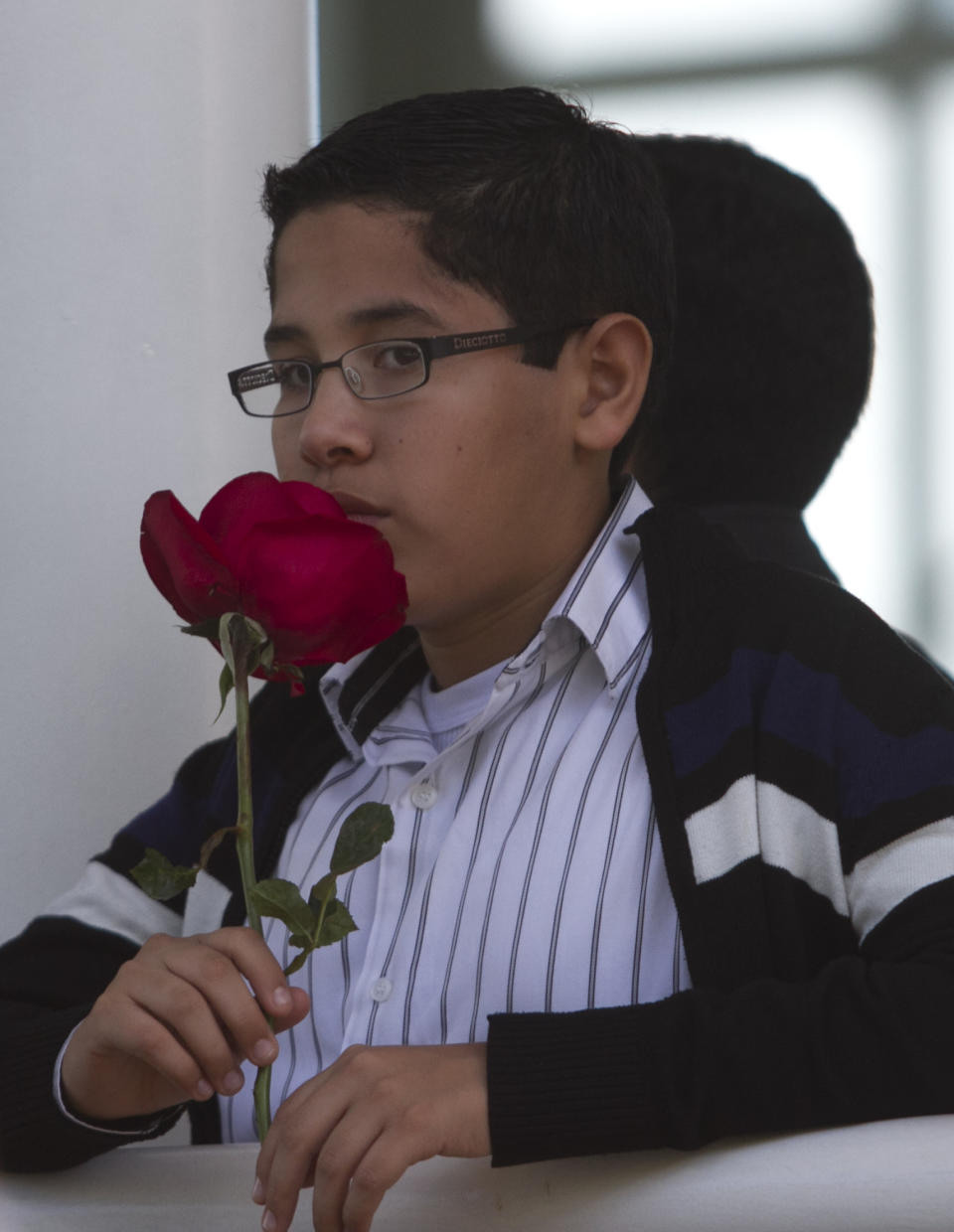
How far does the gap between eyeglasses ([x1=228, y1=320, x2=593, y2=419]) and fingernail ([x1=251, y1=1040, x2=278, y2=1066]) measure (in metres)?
0.45

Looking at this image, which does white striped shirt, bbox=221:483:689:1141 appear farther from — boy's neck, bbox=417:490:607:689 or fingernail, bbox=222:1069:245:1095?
fingernail, bbox=222:1069:245:1095

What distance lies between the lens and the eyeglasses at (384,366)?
1043 mm

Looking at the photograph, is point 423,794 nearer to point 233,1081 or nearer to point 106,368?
point 233,1081

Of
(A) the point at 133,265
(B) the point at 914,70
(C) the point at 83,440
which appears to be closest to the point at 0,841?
(C) the point at 83,440

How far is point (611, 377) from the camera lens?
1.17m

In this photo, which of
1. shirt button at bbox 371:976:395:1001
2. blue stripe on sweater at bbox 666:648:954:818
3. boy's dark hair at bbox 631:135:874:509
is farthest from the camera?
boy's dark hair at bbox 631:135:874:509

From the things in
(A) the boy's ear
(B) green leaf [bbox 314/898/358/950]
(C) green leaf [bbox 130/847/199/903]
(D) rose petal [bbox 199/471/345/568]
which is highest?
(A) the boy's ear

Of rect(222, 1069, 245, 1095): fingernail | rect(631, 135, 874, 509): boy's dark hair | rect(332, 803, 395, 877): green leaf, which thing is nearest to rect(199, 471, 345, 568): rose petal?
rect(332, 803, 395, 877): green leaf

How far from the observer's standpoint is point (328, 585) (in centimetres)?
71

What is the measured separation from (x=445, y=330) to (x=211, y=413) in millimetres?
464

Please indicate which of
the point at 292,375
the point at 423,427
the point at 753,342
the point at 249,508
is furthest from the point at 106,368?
the point at 249,508

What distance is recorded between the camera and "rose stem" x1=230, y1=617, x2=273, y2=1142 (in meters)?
0.68

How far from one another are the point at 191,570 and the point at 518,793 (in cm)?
42

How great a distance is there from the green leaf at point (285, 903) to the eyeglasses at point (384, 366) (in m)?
0.44
